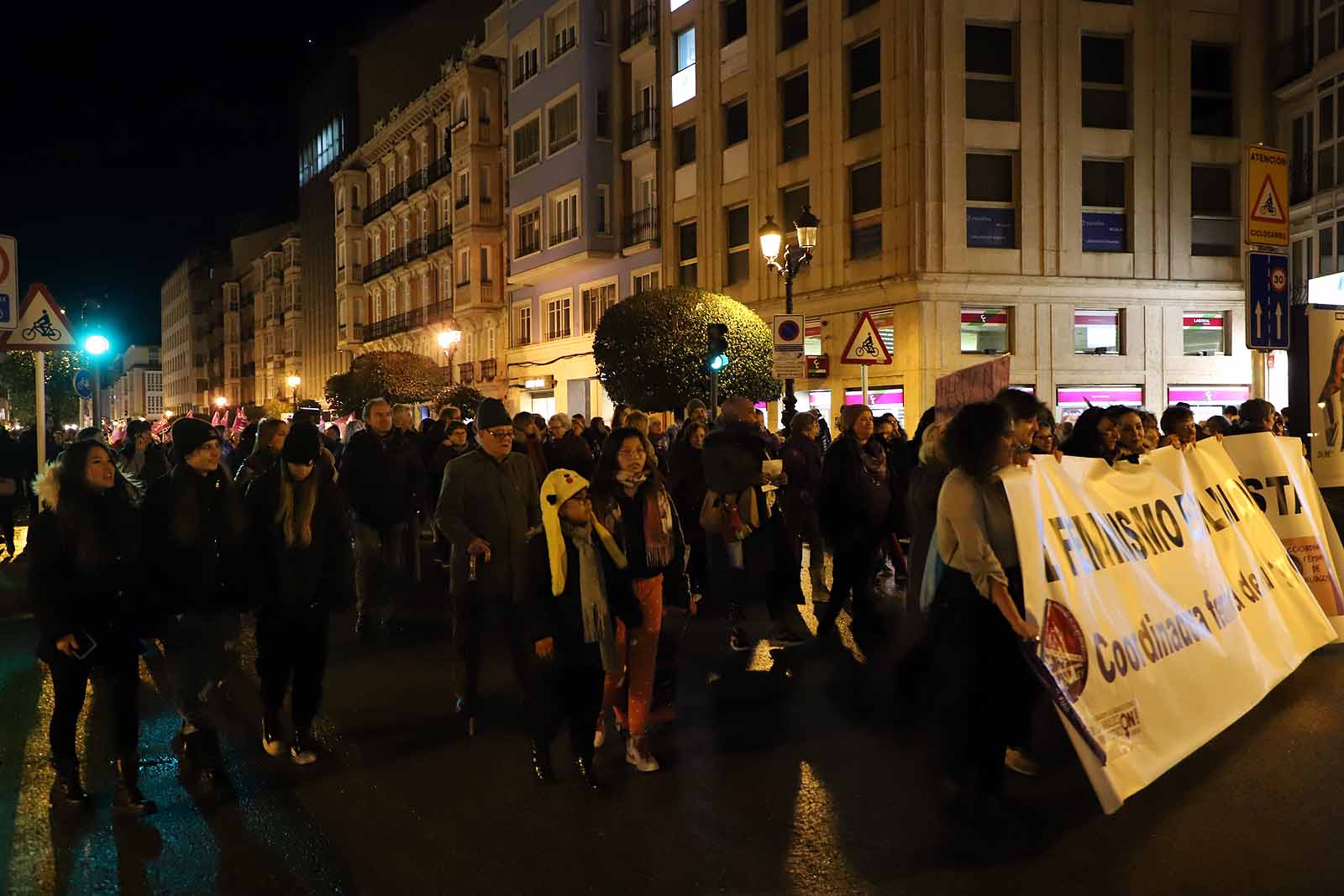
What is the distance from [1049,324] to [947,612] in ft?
68.8

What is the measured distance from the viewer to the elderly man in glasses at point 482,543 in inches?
249

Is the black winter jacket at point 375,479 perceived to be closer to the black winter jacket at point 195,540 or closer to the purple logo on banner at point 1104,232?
the black winter jacket at point 195,540

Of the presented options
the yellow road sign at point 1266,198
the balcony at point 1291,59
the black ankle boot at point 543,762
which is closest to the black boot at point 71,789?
the black ankle boot at point 543,762

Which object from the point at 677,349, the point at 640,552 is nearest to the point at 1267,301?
the point at 640,552

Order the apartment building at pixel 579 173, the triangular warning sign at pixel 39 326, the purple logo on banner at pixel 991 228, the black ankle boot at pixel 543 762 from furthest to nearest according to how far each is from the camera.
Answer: the apartment building at pixel 579 173
the purple logo on banner at pixel 991 228
the triangular warning sign at pixel 39 326
the black ankle boot at pixel 543 762

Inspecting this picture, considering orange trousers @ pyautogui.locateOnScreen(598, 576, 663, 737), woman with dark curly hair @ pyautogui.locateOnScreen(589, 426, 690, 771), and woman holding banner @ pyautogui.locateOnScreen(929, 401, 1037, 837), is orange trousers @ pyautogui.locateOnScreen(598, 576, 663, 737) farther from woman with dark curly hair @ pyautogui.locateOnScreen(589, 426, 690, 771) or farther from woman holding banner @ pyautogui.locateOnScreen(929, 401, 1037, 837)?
woman holding banner @ pyautogui.locateOnScreen(929, 401, 1037, 837)

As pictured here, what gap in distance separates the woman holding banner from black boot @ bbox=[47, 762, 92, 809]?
3.95m

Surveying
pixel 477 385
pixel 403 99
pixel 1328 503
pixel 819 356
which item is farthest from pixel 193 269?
pixel 1328 503

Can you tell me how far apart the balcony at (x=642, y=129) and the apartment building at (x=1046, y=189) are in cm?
766

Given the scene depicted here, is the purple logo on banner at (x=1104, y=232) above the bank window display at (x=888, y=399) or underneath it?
above

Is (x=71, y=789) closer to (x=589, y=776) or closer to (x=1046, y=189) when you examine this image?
(x=589, y=776)

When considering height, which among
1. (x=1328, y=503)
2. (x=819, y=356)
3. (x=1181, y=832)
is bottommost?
(x=1181, y=832)

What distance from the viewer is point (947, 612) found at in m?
5.00

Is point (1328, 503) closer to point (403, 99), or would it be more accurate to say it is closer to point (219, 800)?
point (219, 800)
